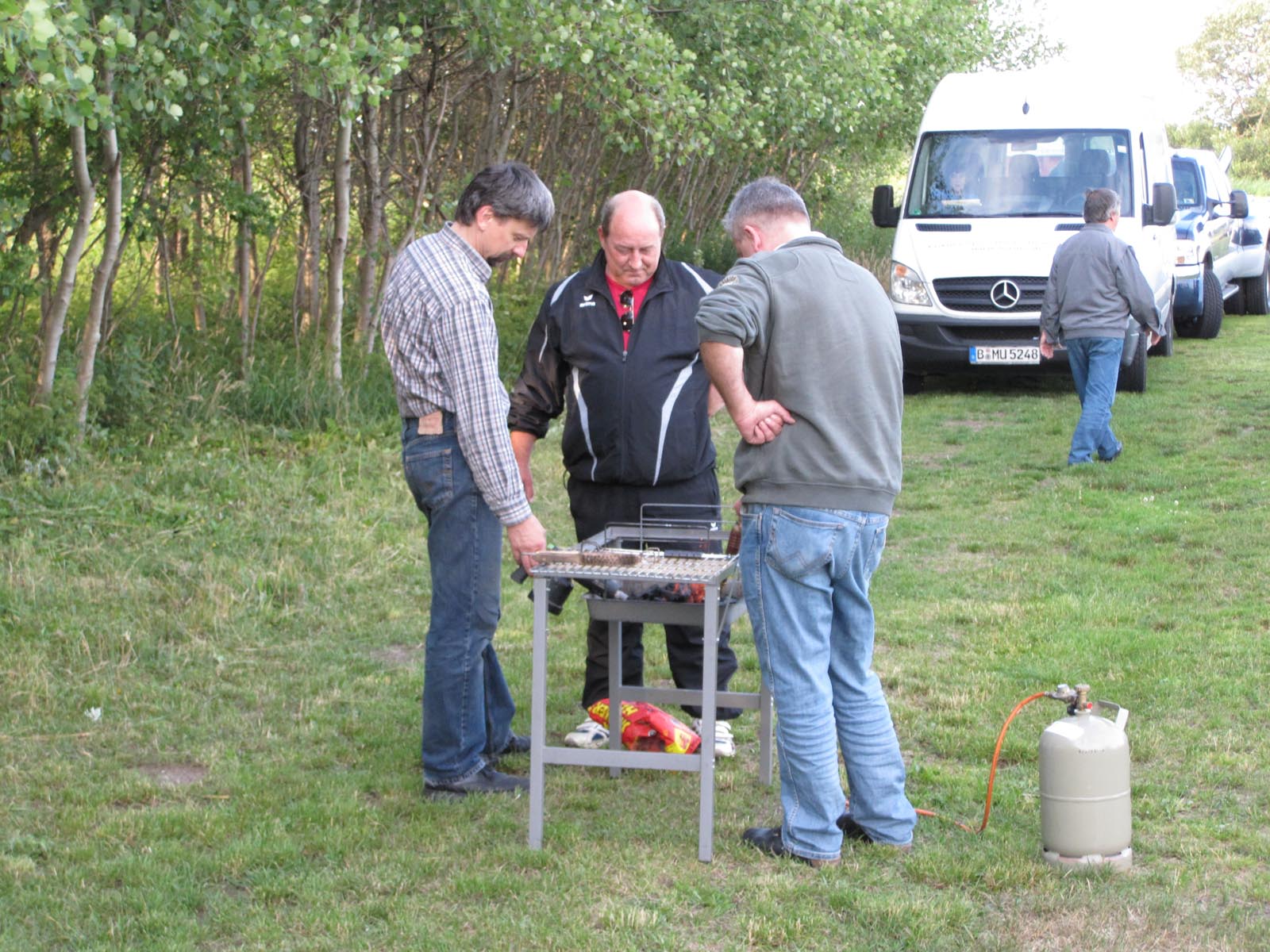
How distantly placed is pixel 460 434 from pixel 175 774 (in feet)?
5.78

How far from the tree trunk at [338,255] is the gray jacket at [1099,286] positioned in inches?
204

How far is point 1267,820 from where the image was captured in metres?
4.90

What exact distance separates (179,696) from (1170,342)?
14.2 metres

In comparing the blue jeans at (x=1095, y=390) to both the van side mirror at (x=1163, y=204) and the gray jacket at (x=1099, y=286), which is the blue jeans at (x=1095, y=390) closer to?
the gray jacket at (x=1099, y=286)

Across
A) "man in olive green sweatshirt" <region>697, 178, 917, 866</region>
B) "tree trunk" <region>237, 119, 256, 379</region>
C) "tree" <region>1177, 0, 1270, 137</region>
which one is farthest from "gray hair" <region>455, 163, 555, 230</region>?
"tree" <region>1177, 0, 1270, 137</region>

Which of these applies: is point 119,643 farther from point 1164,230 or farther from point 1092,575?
point 1164,230

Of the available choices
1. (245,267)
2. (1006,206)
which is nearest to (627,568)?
(245,267)

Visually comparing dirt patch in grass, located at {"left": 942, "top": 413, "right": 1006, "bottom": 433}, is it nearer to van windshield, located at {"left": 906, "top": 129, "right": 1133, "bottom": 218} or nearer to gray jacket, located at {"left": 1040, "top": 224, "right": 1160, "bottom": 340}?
van windshield, located at {"left": 906, "top": 129, "right": 1133, "bottom": 218}

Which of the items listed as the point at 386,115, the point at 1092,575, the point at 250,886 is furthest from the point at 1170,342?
the point at 250,886

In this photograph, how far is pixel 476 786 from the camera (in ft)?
17.0

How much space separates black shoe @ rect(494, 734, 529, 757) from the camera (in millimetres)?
5641

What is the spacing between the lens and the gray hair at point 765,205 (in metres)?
4.53

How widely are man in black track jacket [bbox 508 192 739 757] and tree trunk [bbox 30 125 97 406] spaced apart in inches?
191

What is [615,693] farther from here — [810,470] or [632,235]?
[632,235]
